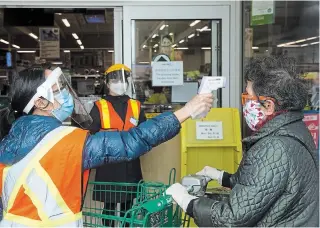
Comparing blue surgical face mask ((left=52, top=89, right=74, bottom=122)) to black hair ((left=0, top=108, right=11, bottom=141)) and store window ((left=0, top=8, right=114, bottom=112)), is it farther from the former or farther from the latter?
store window ((left=0, top=8, right=114, bottom=112))

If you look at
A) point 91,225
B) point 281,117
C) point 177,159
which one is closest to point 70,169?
point 91,225

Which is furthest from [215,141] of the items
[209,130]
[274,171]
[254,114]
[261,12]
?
[274,171]

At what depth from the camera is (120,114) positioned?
13.5 ft

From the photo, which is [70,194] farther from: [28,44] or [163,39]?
[28,44]

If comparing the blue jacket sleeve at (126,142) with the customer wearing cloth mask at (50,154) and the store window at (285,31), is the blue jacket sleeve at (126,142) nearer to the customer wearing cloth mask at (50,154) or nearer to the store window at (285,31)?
the customer wearing cloth mask at (50,154)

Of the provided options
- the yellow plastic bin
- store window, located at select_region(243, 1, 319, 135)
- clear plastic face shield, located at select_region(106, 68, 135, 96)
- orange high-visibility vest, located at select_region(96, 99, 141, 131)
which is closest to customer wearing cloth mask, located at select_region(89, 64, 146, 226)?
orange high-visibility vest, located at select_region(96, 99, 141, 131)

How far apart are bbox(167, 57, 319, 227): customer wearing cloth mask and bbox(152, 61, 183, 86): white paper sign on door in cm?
311

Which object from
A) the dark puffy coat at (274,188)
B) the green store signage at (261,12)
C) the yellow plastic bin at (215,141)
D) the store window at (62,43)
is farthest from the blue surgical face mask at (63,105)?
the store window at (62,43)

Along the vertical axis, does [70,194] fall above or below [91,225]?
above

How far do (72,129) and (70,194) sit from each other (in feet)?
0.89

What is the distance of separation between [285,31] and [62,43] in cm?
1053

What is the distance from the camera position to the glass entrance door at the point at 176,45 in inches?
200

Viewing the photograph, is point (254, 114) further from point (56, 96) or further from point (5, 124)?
point (5, 124)

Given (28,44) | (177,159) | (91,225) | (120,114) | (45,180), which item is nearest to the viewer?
(45,180)
